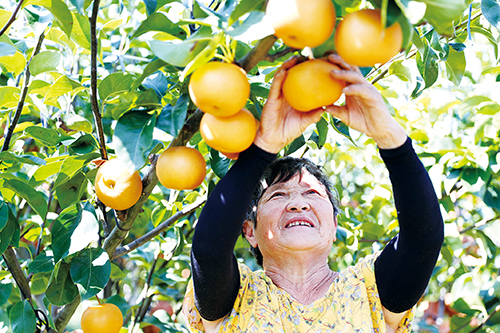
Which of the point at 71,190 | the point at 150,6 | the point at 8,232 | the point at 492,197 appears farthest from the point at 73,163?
the point at 492,197

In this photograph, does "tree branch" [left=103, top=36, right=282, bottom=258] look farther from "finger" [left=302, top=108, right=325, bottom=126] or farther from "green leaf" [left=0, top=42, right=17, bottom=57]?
"green leaf" [left=0, top=42, right=17, bottom=57]

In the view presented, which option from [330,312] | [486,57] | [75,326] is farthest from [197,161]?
[75,326]

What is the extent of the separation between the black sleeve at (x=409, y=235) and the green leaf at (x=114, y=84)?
64 centimetres

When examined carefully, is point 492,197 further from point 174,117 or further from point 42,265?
point 42,265

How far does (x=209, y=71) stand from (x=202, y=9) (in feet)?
0.57

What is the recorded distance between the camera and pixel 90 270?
1261 millimetres

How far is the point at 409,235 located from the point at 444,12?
623 millimetres

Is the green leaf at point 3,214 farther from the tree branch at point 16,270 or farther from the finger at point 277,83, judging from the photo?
the finger at point 277,83

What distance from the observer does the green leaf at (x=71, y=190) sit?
138 centimetres

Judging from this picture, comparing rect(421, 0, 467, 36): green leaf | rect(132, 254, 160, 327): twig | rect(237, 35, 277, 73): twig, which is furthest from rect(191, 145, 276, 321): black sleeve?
rect(132, 254, 160, 327): twig

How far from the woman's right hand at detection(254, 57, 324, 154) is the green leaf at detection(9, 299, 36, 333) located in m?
0.92

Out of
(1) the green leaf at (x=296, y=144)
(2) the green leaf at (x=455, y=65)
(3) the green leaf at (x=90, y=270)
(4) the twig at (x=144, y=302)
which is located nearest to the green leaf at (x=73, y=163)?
(3) the green leaf at (x=90, y=270)

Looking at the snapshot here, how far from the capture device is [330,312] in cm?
132

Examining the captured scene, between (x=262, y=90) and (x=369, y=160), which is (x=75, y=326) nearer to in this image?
(x=369, y=160)
